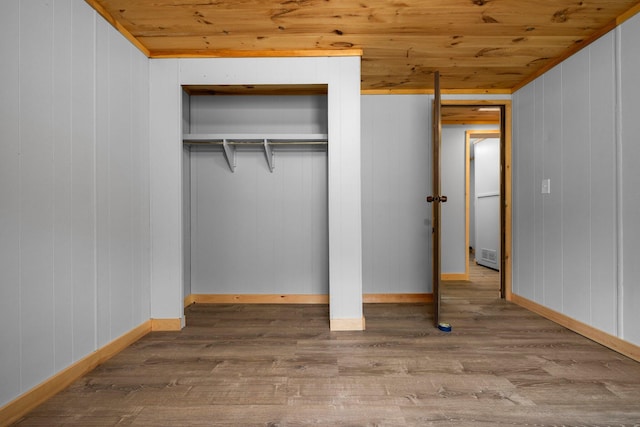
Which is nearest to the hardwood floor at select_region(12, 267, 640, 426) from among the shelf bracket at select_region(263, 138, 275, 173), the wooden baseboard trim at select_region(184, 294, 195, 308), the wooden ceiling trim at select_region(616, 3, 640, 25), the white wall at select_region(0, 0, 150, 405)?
the white wall at select_region(0, 0, 150, 405)

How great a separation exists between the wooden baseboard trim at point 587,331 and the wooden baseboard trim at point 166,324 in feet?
10.7

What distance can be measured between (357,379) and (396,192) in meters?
2.19

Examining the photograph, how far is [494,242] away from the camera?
5.38 m

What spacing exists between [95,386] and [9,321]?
588 mm

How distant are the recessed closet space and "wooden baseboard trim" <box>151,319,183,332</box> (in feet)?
2.40

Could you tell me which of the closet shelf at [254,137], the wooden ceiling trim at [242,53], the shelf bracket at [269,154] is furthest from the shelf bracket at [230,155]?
the wooden ceiling trim at [242,53]

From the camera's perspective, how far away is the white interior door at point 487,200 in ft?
17.8

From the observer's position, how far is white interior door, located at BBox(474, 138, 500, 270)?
5.43m

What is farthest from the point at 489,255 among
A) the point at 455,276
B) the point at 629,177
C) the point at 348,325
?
the point at 348,325

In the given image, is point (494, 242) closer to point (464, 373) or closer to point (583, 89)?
point (583, 89)

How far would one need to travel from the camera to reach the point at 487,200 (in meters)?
5.82

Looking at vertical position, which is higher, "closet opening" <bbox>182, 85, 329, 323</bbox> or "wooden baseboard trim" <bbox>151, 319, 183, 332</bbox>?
"closet opening" <bbox>182, 85, 329, 323</bbox>

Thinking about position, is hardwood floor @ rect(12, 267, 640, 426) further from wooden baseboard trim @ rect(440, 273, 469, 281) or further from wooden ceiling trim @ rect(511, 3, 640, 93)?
wooden ceiling trim @ rect(511, 3, 640, 93)

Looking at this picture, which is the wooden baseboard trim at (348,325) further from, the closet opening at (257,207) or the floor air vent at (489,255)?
the floor air vent at (489,255)
